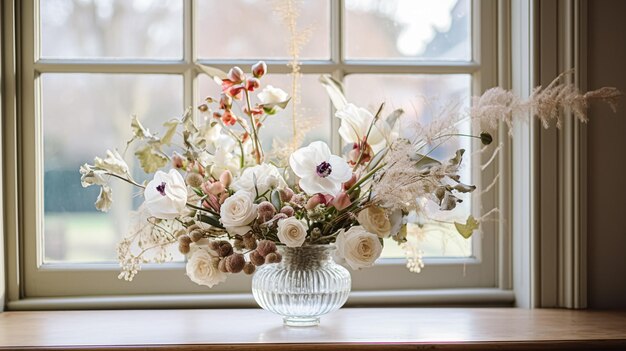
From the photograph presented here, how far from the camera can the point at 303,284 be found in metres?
1.41

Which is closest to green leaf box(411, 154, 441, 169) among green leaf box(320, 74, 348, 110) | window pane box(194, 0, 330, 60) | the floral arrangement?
the floral arrangement

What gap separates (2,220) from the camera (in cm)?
162

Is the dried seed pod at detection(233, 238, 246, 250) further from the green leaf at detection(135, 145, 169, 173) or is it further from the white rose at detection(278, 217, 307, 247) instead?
the green leaf at detection(135, 145, 169, 173)

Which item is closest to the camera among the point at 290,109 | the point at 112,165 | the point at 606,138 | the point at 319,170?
the point at 319,170

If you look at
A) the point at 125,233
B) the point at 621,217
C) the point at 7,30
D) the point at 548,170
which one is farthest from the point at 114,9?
the point at 621,217

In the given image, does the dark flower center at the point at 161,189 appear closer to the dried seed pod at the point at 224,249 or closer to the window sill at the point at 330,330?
the dried seed pod at the point at 224,249

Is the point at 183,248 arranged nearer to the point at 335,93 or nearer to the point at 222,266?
the point at 222,266

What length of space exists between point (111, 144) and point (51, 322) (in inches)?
17.4

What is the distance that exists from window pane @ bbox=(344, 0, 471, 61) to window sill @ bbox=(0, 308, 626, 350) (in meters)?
0.62

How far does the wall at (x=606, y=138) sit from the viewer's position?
1.64 meters

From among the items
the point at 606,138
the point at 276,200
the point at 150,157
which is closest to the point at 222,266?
the point at 276,200

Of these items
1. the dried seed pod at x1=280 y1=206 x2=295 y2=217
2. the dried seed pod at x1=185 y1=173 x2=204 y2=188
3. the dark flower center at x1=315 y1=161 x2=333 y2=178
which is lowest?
the dried seed pod at x1=280 y1=206 x2=295 y2=217

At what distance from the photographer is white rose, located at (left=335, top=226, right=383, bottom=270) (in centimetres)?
132

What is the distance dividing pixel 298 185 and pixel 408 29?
59 cm
